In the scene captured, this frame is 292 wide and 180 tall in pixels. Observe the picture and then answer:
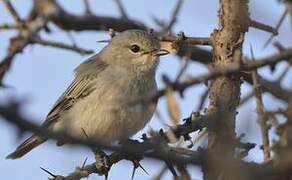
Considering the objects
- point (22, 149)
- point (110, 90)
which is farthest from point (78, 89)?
point (22, 149)

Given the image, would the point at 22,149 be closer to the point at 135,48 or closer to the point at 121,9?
the point at 135,48

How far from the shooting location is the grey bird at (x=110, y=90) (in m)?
6.80

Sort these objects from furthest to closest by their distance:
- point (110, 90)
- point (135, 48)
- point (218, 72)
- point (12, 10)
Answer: point (135, 48) < point (110, 90) < point (12, 10) < point (218, 72)

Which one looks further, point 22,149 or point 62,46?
point 22,149

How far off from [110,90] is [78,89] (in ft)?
2.62

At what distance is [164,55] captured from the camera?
7.49m

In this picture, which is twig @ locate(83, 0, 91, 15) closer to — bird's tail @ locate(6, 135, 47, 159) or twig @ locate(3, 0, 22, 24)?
twig @ locate(3, 0, 22, 24)

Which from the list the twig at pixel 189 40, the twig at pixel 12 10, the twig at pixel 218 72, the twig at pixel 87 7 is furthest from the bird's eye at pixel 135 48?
the twig at pixel 218 72

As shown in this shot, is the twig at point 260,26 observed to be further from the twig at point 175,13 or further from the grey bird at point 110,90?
the grey bird at point 110,90

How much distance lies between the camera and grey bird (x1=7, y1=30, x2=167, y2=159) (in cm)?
680

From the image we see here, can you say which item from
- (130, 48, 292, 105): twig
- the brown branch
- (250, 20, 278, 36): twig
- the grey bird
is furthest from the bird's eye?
(130, 48, 292, 105): twig

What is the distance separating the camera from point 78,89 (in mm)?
7820

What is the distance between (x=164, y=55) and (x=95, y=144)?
243 inches

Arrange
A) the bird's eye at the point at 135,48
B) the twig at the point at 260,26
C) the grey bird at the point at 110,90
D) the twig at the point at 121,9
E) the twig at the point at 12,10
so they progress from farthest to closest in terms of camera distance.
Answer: the bird's eye at the point at 135,48, the grey bird at the point at 110,90, the twig at the point at 121,9, the twig at the point at 260,26, the twig at the point at 12,10
